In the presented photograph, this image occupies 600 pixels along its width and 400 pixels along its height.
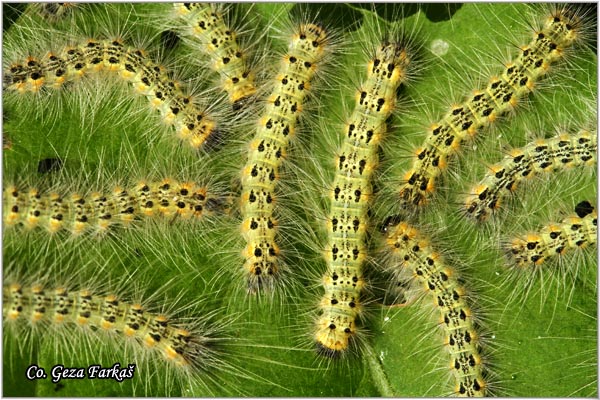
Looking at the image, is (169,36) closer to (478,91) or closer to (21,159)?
(21,159)

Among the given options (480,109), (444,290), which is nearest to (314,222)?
(444,290)

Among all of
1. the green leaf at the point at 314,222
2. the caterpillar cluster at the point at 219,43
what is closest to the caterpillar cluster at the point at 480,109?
the green leaf at the point at 314,222

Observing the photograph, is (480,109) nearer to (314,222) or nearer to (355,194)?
(355,194)

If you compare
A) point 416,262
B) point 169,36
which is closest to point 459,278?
point 416,262

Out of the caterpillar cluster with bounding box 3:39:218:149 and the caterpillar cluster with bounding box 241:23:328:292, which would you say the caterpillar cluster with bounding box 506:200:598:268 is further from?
the caterpillar cluster with bounding box 3:39:218:149

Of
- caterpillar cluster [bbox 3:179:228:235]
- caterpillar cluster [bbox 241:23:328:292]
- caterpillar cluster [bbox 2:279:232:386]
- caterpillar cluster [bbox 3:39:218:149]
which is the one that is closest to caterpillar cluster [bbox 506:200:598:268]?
caterpillar cluster [bbox 241:23:328:292]

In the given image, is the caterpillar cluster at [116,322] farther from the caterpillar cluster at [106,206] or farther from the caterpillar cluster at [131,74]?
the caterpillar cluster at [131,74]
